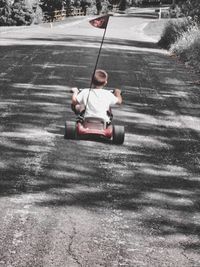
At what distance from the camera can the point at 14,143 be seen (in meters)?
7.54

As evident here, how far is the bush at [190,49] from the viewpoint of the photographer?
18.9 meters

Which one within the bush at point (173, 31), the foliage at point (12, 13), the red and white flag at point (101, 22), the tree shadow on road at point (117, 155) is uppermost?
the red and white flag at point (101, 22)

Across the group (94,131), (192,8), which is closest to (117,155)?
(94,131)

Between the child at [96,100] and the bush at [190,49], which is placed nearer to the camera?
the child at [96,100]

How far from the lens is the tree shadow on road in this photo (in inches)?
220

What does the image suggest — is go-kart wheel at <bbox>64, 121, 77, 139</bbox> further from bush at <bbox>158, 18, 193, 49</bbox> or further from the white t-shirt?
bush at <bbox>158, 18, 193, 49</bbox>

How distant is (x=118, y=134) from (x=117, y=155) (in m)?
0.46

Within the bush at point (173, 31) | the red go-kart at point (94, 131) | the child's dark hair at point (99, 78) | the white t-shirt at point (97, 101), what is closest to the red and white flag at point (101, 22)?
the child's dark hair at point (99, 78)

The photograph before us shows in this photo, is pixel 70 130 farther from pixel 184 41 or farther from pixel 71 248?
pixel 184 41

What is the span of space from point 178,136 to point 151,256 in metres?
4.28

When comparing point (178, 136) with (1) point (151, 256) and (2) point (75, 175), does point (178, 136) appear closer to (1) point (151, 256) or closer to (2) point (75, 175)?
(2) point (75, 175)

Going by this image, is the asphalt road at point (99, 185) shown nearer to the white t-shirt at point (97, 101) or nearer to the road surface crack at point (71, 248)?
the road surface crack at point (71, 248)

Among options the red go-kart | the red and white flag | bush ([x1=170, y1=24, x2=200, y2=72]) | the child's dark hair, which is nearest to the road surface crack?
the red go-kart

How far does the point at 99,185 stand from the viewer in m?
6.08
